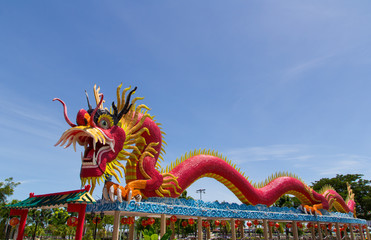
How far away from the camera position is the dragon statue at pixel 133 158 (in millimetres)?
11398

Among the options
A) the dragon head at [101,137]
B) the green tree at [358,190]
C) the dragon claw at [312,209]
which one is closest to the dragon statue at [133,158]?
the dragon head at [101,137]

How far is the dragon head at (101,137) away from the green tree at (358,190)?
4248 cm

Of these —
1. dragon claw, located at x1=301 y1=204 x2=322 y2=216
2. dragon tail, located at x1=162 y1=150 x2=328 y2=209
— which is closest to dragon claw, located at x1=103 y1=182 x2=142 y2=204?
dragon tail, located at x1=162 y1=150 x2=328 y2=209

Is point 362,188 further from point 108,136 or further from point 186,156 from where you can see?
point 108,136

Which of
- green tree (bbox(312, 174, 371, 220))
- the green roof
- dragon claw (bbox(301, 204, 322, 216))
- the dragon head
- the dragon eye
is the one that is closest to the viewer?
the green roof

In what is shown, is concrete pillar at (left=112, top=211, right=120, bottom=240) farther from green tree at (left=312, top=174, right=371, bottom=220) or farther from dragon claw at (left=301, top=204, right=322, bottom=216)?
green tree at (left=312, top=174, right=371, bottom=220)

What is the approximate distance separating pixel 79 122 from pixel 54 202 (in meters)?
3.35

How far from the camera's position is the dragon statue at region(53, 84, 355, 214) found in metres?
11.4

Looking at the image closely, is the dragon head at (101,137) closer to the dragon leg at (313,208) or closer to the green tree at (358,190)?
the dragon leg at (313,208)

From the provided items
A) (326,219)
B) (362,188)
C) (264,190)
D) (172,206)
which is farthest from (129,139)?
(362,188)

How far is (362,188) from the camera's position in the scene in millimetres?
44781

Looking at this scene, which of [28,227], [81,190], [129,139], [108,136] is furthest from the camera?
[28,227]

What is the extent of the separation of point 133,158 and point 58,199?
12.1ft

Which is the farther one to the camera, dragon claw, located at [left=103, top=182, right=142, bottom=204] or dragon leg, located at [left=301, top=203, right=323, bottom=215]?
dragon leg, located at [left=301, top=203, right=323, bottom=215]
